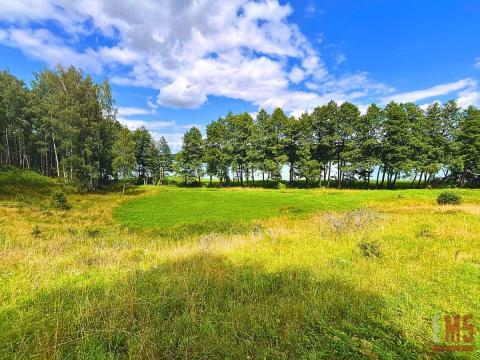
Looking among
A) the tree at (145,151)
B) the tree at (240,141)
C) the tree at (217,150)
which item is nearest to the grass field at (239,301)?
the tree at (240,141)

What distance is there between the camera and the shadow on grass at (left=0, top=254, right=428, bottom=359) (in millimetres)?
3701

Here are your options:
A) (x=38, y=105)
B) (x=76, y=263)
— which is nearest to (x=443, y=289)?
(x=76, y=263)

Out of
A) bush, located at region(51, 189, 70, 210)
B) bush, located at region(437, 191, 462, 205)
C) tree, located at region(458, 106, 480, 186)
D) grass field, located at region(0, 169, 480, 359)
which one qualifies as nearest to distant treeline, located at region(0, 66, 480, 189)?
tree, located at region(458, 106, 480, 186)

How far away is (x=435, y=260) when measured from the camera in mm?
7625

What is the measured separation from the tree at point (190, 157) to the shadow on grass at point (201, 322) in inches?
2688

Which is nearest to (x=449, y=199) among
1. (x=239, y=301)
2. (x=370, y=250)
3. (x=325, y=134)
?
(x=370, y=250)

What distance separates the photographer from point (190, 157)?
242 ft

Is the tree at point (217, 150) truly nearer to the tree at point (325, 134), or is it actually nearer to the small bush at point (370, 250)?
the tree at point (325, 134)

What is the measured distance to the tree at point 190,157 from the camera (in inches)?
2896

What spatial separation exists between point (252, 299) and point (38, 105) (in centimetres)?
6622

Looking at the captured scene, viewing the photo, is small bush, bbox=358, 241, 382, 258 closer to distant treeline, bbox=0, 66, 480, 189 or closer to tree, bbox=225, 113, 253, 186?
distant treeline, bbox=0, 66, 480, 189

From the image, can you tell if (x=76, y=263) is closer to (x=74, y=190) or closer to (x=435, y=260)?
(x=435, y=260)

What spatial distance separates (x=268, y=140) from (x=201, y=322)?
62.2 metres

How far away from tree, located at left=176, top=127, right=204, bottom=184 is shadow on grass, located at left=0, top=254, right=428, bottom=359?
68.3 metres
